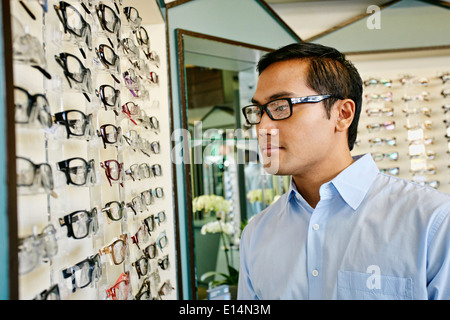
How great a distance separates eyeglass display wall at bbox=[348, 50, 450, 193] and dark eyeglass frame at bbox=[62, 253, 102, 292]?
2.79 meters

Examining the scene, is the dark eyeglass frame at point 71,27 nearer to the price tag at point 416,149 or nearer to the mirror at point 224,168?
the mirror at point 224,168

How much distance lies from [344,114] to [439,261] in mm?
667

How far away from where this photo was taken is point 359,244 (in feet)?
3.89

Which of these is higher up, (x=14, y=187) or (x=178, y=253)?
(x=14, y=187)

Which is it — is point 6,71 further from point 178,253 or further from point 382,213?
point 178,253

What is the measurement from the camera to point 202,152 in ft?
10.4

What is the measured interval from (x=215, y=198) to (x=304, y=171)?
1.77 meters

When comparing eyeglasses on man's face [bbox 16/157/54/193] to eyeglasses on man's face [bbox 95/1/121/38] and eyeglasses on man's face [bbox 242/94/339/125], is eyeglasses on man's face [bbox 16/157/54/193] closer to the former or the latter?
eyeglasses on man's face [bbox 95/1/121/38]

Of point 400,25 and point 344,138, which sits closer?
point 344,138

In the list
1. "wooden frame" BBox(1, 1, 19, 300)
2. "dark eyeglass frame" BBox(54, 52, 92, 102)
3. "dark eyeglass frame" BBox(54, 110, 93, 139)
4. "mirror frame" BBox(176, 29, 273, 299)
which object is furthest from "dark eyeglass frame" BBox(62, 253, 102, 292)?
"mirror frame" BBox(176, 29, 273, 299)

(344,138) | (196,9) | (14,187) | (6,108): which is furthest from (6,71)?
(196,9)

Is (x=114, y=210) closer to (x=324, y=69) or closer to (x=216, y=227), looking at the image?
(x=324, y=69)

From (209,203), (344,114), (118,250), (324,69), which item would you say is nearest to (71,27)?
(118,250)

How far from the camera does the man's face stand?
4.56ft
